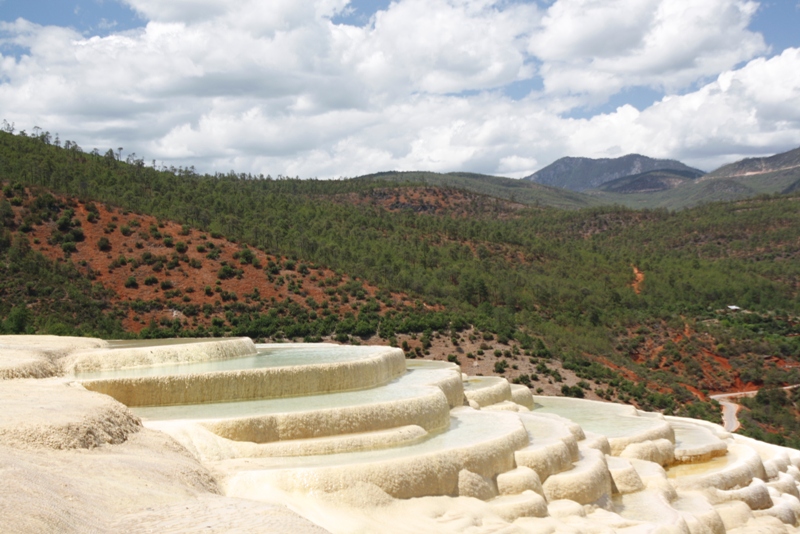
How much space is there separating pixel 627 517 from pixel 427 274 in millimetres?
52143

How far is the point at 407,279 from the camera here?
204ft

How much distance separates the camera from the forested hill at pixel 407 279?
45000mm

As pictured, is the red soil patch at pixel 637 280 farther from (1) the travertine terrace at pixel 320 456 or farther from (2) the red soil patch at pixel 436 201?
(1) the travertine terrace at pixel 320 456

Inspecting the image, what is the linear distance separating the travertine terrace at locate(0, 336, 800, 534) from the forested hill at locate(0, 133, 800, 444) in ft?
57.9

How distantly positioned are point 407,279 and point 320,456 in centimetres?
4723

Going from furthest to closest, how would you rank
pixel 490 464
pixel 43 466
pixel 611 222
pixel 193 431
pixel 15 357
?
pixel 611 222 → pixel 15 357 → pixel 490 464 → pixel 193 431 → pixel 43 466

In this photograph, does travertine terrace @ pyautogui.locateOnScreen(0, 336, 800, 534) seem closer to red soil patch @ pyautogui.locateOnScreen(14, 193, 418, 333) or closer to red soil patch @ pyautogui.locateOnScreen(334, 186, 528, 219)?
red soil patch @ pyautogui.locateOnScreen(14, 193, 418, 333)

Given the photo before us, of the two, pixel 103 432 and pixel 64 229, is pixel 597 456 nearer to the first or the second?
pixel 103 432

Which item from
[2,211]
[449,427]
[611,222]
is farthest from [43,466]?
[611,222]

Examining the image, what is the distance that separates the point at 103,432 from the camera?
12.8 meters

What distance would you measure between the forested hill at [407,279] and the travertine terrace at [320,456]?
1765cm

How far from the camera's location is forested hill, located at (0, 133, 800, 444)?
148 feet

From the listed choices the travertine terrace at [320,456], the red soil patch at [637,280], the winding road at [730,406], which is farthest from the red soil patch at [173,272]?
the red soil patch at [637,280]

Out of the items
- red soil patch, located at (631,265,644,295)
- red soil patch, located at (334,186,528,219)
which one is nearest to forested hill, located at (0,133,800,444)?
red soil patch, located at (631,265,644,295)
